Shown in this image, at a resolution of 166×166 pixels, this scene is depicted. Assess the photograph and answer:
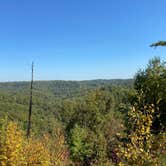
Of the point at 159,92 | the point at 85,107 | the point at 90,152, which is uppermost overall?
the point at 159,92

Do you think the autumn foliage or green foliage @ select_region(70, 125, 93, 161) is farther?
green foliage @ select_region(70, 125, 93, 161)

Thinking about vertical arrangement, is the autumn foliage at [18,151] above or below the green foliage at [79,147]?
above

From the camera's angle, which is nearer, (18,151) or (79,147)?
(18,151)

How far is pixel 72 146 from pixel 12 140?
1152 inches

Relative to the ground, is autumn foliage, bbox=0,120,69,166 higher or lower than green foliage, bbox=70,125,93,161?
higher

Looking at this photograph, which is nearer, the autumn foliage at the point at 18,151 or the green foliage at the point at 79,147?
the autumn foliage at the point at 18,151

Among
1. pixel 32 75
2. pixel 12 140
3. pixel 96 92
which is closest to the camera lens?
pixel 12 140

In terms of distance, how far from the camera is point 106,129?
201ft

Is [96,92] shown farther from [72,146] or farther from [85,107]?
[72,146]

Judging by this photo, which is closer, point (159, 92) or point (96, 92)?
point (159, 92)

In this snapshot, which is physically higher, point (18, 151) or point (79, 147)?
point (18, 151)

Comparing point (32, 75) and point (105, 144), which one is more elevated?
point (32, 75)

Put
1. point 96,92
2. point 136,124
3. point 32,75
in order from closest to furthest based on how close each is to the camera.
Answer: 1. point 136,124
2. point 32,75
3. point 96,92

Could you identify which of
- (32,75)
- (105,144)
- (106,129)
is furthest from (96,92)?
(32,75)
